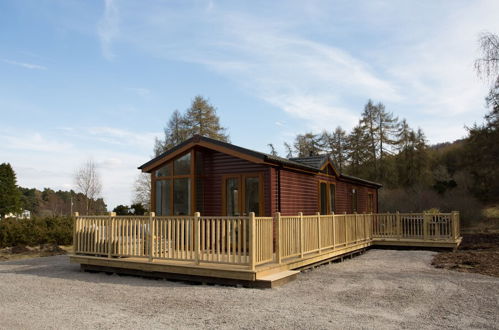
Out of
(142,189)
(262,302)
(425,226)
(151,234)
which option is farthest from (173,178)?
(142,189)

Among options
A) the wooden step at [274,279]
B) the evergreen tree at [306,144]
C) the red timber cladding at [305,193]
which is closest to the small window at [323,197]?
the red timber cladding at [305,193]

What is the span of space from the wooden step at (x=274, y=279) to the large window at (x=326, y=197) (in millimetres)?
6452

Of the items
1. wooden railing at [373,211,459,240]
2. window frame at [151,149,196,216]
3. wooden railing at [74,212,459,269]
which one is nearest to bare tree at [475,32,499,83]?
wooden railing at [373,211,459,240]

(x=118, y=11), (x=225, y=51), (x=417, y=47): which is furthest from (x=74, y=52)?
(x=417, y=47)

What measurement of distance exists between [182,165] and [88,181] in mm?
22192

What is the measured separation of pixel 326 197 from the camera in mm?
14914

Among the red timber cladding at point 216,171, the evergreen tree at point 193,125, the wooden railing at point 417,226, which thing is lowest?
the wooden railing at point 417,226

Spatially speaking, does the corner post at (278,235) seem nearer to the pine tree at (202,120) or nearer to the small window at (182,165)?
the small window at (182,165)

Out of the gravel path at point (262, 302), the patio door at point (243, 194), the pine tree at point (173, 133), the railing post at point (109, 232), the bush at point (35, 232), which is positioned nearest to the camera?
the gravel path at point (262, 302)

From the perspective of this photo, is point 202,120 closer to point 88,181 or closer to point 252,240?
point 88,181

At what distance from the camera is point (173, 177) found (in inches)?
452

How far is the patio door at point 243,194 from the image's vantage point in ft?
35.6

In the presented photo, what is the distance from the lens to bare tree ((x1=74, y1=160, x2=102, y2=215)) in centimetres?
3091

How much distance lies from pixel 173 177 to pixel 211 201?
51.2 inches
